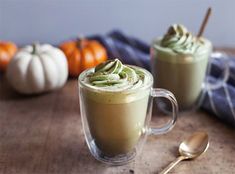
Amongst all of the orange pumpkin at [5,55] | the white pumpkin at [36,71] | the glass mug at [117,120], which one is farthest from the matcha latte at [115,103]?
the orange pumpkin at [5,55]

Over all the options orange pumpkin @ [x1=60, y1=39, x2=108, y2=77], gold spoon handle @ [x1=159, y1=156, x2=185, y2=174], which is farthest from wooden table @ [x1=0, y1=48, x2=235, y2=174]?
orange pumpkin @ [x1=60, y1=39, x2=108, y2=77]

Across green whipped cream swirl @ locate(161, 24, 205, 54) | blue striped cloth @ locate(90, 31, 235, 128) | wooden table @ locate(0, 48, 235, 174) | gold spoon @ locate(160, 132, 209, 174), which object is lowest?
wooden table @ locate(0, 48, 235, 174)

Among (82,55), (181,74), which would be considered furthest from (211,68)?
(82,55)

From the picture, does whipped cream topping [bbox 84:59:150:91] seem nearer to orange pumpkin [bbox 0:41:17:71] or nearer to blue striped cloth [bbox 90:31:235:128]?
blue striped cloth [bbox 90:31:235:128]

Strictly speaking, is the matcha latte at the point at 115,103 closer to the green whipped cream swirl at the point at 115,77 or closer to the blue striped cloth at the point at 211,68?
the green whipped cream swirl at the point at 115,77

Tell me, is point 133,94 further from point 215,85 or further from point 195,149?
point 215,85

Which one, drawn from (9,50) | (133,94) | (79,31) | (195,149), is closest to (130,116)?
(133,94)
